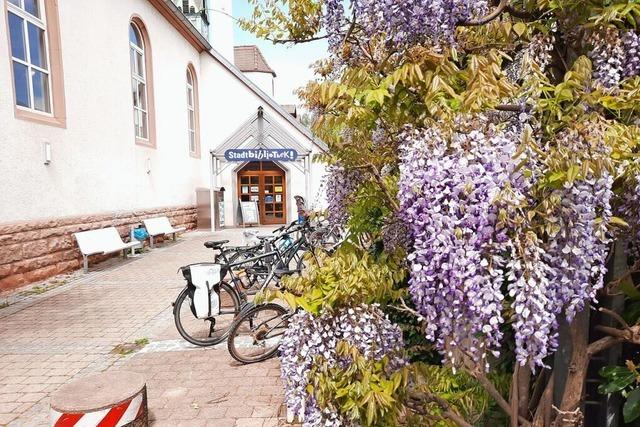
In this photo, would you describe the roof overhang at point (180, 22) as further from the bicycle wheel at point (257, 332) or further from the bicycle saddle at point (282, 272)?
the bicycle wheel at point (257, 332)

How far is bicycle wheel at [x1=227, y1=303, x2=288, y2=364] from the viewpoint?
410 cm

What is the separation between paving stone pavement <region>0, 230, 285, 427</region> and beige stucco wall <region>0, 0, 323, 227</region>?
202 cm

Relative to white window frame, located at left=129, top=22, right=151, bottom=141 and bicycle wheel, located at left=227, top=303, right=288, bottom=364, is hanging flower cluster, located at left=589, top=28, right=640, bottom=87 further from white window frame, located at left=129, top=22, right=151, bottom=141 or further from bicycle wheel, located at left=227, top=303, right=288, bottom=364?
white window frame, located at left=129, top=22, right=151, bottom=141

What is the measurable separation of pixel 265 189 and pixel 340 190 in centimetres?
1559

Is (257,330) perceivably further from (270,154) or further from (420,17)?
(270,154)

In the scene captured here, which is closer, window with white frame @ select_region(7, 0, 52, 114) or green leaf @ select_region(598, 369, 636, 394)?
green leaf @ select_region(598, 369, 636, 394)

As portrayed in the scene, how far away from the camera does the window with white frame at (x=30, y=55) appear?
294 inches

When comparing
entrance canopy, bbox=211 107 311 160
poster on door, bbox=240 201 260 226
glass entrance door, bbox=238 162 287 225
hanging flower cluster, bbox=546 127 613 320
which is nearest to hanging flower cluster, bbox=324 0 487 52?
hanging flower cluster, bbox=546 127 613 320

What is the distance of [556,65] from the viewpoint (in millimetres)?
1716

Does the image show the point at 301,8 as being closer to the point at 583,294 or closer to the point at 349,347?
the point at 349,347

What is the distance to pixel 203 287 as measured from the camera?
4293 millimetres

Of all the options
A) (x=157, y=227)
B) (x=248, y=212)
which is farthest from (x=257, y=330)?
(x=248, y=212)

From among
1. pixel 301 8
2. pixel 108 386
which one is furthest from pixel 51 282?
pixel 301 8

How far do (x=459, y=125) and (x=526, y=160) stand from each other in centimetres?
24
